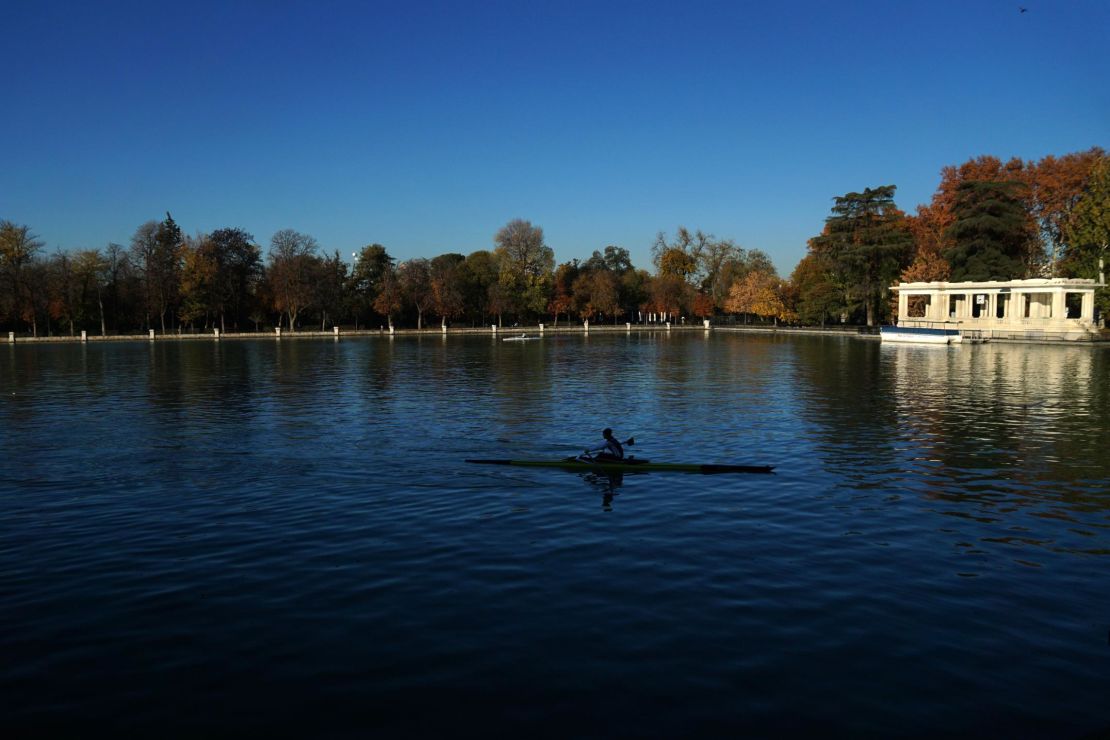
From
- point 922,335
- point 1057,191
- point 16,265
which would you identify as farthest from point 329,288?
point 1057,191

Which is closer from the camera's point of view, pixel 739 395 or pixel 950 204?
pixel 739 395

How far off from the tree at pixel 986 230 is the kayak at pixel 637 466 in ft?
256

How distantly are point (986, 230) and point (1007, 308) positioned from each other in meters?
10.1

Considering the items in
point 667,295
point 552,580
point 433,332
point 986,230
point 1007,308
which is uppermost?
point 986,230

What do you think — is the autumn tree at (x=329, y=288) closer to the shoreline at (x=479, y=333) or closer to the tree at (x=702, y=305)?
the shoreline at (x=479, y=333)

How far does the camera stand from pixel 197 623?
10586 mm

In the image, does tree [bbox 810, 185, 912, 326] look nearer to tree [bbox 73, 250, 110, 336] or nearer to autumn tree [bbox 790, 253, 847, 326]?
autumn tree [bbox 790, 253, 847, 326]

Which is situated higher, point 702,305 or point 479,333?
point 702,305

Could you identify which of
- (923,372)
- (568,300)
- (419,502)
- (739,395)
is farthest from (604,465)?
(568,300)

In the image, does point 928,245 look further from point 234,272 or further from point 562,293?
point 234,272

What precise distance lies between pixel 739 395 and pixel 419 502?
2286 centimetres

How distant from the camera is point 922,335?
78000 millimetres

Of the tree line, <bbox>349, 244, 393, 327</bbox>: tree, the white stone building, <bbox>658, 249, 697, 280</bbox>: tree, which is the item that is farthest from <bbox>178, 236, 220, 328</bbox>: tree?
the white stone building

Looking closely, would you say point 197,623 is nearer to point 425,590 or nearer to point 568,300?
point 425,590
